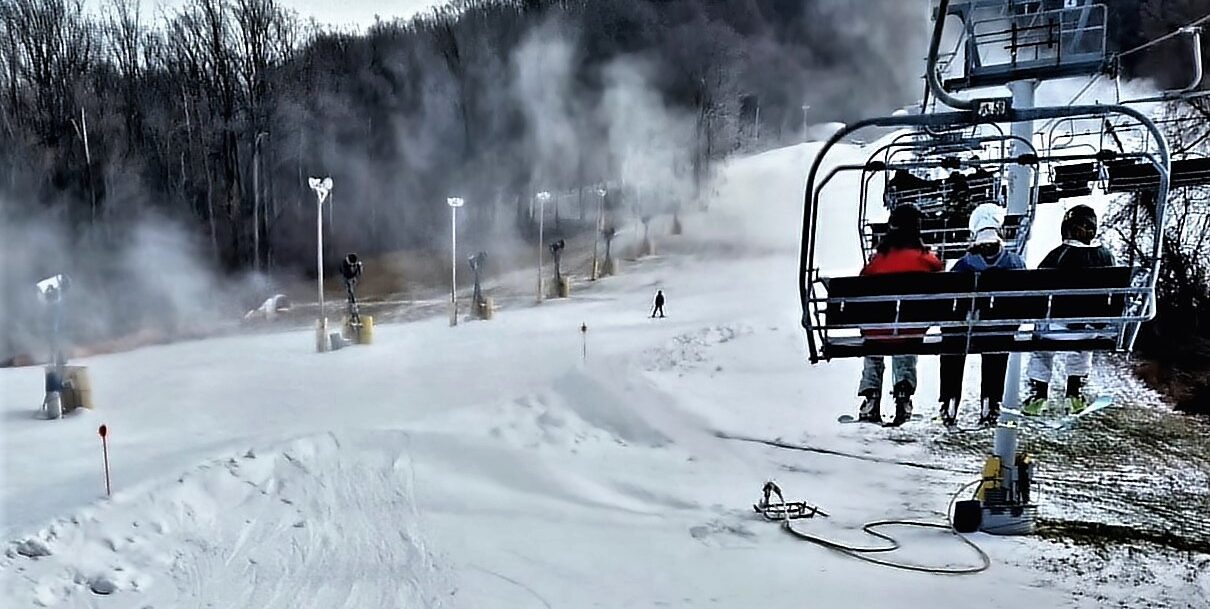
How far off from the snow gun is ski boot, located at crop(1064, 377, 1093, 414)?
2.70m

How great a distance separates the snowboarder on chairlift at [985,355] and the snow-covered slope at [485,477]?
1832 mm

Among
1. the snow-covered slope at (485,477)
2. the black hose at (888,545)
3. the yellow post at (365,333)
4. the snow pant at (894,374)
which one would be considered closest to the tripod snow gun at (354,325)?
the yellow post at (365,333)

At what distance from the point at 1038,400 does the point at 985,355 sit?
0.27m

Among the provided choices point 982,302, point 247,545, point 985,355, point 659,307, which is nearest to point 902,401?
point 985,355

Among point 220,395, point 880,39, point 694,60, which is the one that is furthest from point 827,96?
point 220,395

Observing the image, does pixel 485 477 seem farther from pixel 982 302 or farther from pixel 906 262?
pixel 982 302

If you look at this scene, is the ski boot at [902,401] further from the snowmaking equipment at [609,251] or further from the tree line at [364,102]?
the tree line at [364,102]

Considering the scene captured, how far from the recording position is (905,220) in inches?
102

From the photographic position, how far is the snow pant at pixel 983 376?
3318mm

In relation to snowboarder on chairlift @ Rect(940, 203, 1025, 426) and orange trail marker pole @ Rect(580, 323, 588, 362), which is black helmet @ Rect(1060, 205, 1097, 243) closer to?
snowboarder on chairlift @ Rect(940, 203, 1025, 426)

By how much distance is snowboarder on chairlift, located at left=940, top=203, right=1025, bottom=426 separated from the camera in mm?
2846

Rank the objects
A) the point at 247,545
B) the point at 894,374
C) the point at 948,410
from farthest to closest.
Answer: the point at 247,545, the point at 948,410, the point at 894,374

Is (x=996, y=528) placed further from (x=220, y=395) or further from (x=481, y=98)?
(x=481, y=98)

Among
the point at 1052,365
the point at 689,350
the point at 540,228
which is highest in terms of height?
the point at 540,228
